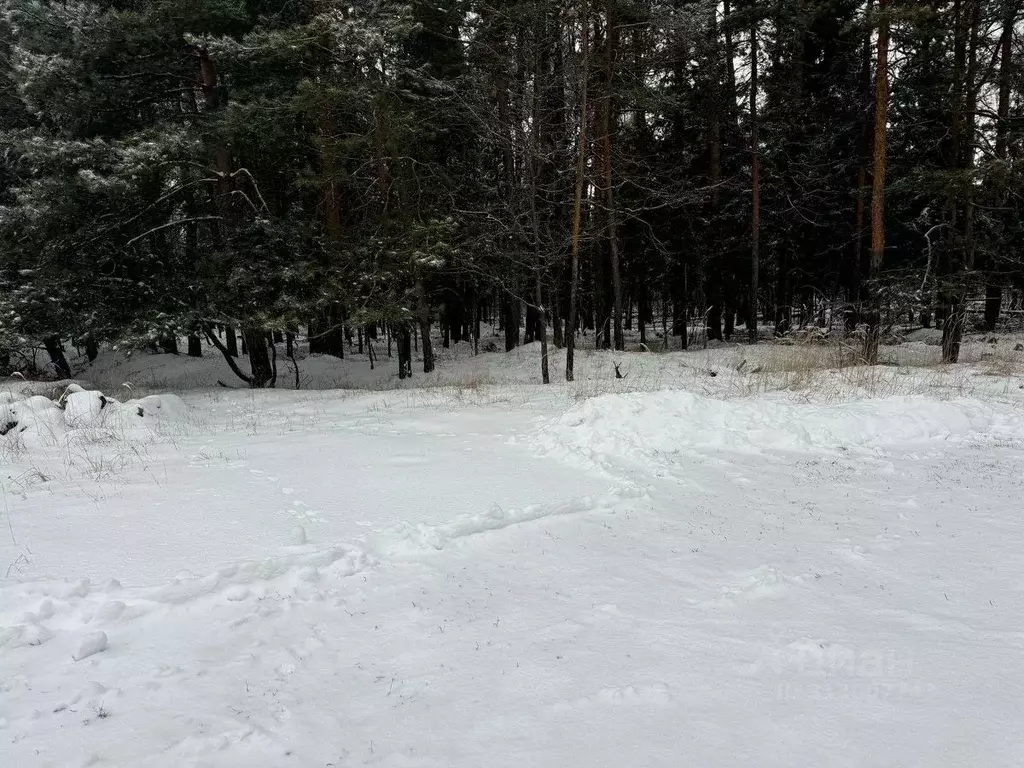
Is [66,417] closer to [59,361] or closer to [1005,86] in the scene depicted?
[59,361]

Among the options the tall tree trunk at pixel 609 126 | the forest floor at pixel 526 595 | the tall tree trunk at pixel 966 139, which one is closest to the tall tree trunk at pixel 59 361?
the forest floor at pixel 526 595

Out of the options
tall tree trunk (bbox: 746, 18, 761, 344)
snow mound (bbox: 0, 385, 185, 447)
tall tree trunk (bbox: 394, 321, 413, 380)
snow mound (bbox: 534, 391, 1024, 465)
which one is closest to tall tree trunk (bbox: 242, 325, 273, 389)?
tall tree trunk (bbox: 394, 321, 413, 380)

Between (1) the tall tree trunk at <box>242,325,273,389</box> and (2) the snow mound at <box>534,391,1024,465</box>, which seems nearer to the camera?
(2) the snow mound at <box>534,391,1024,465</box>

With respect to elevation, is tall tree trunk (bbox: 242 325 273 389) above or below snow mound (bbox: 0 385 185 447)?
above

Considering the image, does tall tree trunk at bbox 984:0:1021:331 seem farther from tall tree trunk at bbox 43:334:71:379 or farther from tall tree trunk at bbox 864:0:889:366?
tall tree trunk at bbox 43:334:71:379

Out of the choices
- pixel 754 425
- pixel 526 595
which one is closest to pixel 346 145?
pixel 754 425

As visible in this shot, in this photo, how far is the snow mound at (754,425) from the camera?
6.86 m

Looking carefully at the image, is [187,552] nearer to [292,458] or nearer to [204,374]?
[292,458]

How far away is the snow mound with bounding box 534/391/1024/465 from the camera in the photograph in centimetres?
686

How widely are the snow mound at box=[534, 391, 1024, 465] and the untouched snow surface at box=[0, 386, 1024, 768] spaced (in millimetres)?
249

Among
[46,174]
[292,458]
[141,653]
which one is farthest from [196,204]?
[141,653]

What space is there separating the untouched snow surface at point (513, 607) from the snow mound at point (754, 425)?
0.25 m

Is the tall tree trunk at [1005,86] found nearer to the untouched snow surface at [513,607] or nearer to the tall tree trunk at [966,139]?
the tall tree trunk at [966,139]

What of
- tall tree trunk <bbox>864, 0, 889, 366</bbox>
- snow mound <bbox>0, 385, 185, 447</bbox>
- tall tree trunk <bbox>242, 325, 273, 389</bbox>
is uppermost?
tall tree trunk <bbox>864, 0, 889, 366</bbox>
